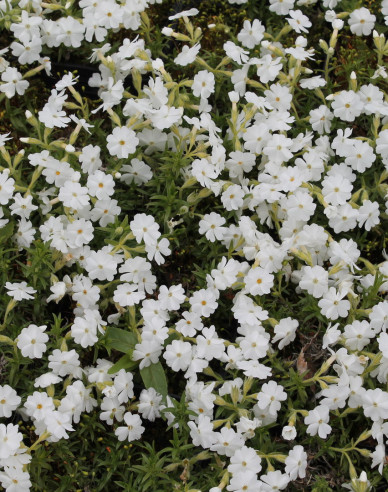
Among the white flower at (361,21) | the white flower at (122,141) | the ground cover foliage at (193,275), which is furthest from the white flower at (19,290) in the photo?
the white flower at (361,21)

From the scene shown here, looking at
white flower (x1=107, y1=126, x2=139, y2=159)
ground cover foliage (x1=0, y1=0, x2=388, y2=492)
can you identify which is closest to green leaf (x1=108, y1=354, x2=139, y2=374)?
ground cover foliage (x1=0, y1=0, x2=388, y2=492)

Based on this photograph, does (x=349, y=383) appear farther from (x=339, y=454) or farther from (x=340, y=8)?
(x=340, y=8)

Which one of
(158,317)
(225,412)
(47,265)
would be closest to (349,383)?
(225,412)

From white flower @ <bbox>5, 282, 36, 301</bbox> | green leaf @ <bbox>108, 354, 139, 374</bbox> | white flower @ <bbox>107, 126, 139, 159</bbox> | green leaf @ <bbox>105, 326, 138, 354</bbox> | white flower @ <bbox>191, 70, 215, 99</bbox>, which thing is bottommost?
green leaf @ <bbox>108, 354, 139, 374</bbox>

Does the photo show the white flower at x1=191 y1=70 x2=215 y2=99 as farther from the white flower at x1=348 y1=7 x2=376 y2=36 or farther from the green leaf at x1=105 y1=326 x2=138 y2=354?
the green leaf at x1=105 y1=326 x2=138 y2=354

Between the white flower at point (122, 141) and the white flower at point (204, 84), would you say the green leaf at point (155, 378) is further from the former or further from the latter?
the white flower at point (204, 84)

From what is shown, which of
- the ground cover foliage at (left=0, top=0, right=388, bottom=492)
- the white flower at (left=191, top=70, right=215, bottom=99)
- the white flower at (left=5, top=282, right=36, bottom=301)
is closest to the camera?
the ground cover foliage at (left=0, top=0, right=388, bottom=492)
